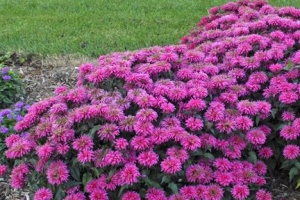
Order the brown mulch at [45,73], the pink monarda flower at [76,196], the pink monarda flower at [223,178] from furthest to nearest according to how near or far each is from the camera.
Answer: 1. the brown mulch at [45,73]
2. the pink monarda flower at [223,178]
3. the pink monarda flower at [76,196]

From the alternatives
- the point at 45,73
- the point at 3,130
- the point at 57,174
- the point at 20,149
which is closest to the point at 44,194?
the point at 57,174

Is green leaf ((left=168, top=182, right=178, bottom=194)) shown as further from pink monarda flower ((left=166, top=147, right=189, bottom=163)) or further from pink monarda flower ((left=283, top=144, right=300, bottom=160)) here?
pink monarda flower ((left=283, top=144, right=300, bottom=160))

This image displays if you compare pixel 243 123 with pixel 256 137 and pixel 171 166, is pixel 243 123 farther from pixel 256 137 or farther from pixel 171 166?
pixel 171 166

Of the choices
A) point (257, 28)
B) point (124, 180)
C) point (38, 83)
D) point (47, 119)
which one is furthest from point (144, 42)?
point (124, 180)

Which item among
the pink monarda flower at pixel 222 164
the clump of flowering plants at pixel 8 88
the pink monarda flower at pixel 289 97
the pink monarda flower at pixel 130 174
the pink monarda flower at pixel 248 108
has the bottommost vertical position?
the clump of flowering plants at pixel 8 88

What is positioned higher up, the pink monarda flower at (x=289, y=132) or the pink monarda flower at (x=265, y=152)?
the pink monarda flower at (x=289, y=132)

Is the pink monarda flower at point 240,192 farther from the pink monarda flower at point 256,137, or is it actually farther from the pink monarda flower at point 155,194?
the pink monarda flower at point 155,194

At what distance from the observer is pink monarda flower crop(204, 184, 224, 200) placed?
2875mm

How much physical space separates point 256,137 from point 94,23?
459 cm

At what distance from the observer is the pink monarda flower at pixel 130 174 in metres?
2.75

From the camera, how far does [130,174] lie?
9.05 ft

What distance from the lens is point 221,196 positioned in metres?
2.90

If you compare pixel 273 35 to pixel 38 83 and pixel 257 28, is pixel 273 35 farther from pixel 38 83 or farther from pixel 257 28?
pixel 38 83

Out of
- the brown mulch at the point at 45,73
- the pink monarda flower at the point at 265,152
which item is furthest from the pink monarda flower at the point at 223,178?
the brown mulch at the point at 45,73
